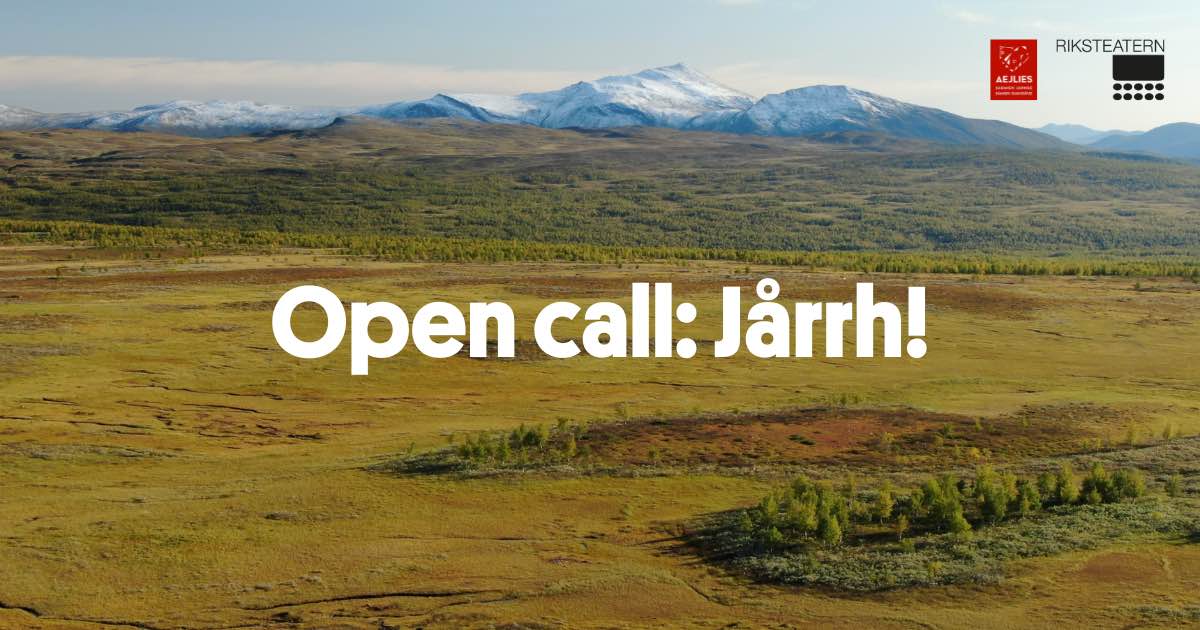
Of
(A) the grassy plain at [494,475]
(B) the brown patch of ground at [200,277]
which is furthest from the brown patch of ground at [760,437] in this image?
(B) the brown patch of ground at [200,277]

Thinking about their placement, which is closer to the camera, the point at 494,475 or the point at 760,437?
the point at 494,475

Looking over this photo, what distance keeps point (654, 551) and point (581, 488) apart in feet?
14.5

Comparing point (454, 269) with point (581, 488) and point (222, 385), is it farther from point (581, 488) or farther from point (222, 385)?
point (581, 488)

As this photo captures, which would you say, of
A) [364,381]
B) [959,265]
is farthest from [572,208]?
[364,381]

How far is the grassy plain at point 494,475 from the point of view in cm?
1758

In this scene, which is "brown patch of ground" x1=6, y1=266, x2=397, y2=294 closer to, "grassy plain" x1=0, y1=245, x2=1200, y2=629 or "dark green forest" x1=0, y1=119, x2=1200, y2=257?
"grassy plain" x1=0, y1=245, x2=1200, y2=629

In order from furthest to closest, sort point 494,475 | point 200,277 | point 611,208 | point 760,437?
point 611,208 → point 200,277 → point 760,437 → point 494,475

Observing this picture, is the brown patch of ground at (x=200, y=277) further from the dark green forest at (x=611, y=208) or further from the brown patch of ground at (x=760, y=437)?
the dark green forest at (x=611, y=208)

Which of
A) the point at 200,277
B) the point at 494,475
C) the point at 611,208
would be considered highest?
the point at 611,208

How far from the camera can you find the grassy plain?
17.6 meters

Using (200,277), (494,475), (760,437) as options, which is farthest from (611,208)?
(494,475)

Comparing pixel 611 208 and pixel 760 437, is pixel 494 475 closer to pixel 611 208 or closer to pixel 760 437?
pixel 760 437

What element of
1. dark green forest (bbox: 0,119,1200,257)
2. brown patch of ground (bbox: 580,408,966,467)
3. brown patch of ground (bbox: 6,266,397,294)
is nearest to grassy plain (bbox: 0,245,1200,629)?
brown patch of ground (bbox: 580,408,966,467)

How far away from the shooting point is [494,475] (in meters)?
25.0
